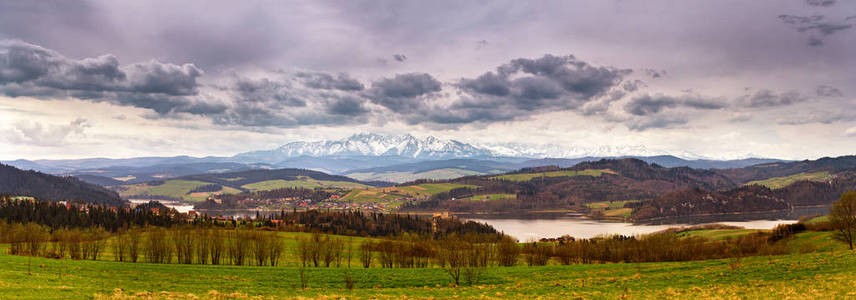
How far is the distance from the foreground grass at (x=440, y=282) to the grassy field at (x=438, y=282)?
53 millimetres

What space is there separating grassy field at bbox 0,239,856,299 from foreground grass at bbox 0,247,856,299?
53mm

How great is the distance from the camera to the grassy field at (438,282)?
93.5 feet

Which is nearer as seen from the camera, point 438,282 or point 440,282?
point 440,282

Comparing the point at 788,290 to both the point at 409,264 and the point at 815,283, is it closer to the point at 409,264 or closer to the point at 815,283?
the point at 815,283

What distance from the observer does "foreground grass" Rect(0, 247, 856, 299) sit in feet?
94.1

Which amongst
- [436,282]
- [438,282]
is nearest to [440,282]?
[438,282]

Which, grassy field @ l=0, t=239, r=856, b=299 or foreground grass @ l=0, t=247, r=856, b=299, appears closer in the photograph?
grassy field @ l=0, t=239, r=856, b=299

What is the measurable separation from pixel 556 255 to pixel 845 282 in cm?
6091

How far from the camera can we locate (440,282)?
4172 centimetres

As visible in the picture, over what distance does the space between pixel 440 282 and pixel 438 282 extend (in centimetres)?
22

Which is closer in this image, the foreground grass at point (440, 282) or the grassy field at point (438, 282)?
the grassy field at point (438, 282)

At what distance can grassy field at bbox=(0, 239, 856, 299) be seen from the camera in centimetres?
2850

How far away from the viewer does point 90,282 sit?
3409cm

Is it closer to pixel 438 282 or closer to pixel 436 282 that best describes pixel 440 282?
pixel 438 282
